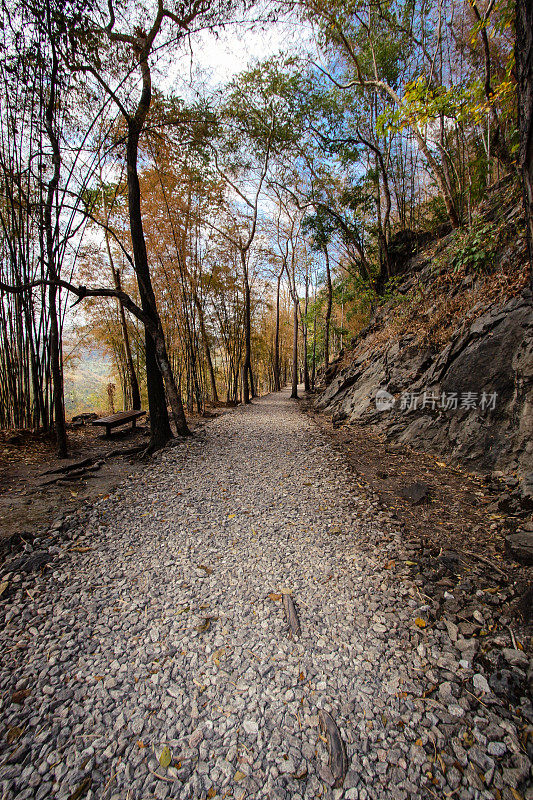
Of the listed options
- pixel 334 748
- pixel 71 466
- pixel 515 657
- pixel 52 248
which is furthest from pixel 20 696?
pixel 52 248

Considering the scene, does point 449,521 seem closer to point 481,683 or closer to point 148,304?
point 481,683

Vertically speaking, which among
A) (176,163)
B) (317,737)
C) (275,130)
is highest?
(275,130)

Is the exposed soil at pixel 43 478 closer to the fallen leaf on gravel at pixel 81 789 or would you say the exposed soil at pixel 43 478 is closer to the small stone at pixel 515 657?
the fallen leaf on gravel at pixel 81 789

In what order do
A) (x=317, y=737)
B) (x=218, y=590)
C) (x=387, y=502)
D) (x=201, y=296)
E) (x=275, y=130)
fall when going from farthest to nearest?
(x=201, y=296) < (x=275, y=130) < (x=387, y=502) < (x=218, y=590) < (x=317, y=737)

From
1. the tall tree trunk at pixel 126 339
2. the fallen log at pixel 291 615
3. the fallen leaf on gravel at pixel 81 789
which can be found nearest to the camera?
the fallen leaf on gravel at pixel 81 789

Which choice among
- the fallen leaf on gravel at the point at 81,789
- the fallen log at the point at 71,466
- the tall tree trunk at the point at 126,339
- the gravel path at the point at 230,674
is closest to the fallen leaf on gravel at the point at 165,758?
the gravel path at the point at 230,674

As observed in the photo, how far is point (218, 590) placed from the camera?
203cm

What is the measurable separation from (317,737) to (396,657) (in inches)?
21.9

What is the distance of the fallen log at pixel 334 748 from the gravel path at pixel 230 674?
0.10ft

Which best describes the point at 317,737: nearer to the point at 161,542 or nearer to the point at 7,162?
the point at 161,542

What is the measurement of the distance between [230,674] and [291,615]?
47 cm

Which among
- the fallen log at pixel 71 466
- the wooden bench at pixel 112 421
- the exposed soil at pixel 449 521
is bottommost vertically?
the exposed soil at pixel 449 521

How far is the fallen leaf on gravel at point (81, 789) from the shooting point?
1.06 metres

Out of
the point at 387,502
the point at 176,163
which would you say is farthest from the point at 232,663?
the point at 176,163
